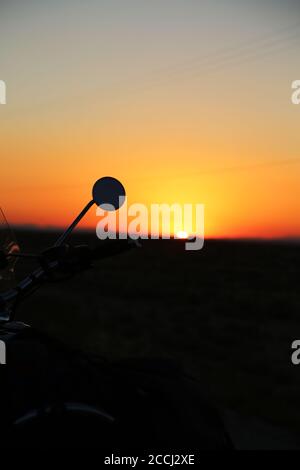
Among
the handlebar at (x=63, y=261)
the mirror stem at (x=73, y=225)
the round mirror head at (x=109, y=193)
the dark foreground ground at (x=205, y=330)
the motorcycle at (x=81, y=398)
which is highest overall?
the dark foreground ground at (x=205, y=330)

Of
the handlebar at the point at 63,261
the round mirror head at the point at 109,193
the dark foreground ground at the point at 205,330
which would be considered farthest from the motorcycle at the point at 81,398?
the dark foreground ground at the point at 205,330

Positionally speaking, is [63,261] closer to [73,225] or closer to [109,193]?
[73,225]

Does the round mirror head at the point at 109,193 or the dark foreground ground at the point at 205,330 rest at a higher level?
the dark foreground ground at the point at 205,330

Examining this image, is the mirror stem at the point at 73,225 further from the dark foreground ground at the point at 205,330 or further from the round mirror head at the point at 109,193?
the dark foreground ground at the point at 205,330

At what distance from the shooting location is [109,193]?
259cm

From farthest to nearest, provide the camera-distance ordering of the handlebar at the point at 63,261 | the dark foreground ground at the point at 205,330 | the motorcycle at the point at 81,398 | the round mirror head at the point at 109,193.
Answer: the dark foreground ground at the point at 205,330 → the round mirror head at the point at 109,193 → the handlebar at the point at 63,261 → the motorcycle at the point at 81,398

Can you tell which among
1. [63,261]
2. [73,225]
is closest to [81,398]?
[63,261]

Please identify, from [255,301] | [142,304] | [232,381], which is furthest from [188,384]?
[255,301]

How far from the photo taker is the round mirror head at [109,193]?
2564mm

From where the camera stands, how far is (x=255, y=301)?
19969 millimetres

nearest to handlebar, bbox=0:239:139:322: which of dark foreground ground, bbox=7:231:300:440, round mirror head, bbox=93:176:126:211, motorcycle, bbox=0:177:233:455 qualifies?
motorcycle, bbox=0:177:233:455

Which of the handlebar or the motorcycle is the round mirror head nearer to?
the motorcycle

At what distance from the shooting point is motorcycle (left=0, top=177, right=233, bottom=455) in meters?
1.98

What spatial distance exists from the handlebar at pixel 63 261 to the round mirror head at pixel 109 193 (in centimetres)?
23
